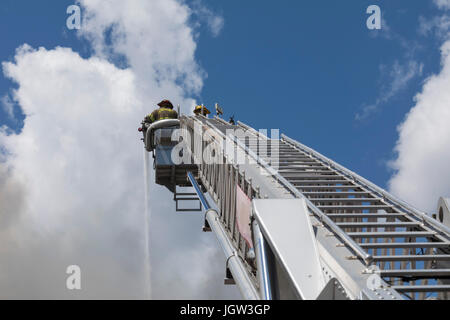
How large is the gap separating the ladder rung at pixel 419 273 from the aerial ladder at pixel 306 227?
12 millimetres

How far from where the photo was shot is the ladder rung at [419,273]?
6.00 metres

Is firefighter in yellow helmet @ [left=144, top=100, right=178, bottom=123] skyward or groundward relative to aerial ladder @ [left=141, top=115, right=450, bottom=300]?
skyward

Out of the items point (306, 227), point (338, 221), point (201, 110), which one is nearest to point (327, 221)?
point (306, 227)

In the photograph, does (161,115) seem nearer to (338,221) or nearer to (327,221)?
(338,221)

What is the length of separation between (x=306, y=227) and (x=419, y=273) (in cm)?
145

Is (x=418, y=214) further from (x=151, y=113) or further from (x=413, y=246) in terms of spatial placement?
(x=151, y=113)

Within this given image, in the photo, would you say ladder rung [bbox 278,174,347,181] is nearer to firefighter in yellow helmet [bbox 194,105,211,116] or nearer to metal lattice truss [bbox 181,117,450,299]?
metal lattice truss [bbox 181,117,450,299]

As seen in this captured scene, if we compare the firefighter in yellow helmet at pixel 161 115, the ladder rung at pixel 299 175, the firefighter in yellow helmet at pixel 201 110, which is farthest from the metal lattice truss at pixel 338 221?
the firefighter in yellow helmet at pixel 201 110

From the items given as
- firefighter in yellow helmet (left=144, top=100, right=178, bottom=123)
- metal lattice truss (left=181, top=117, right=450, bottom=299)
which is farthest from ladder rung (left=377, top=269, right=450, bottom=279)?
firefighter in yellow helmet (left=144, top=100, right=178, bottom=123)

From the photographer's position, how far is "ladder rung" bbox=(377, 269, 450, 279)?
6004 millimetres

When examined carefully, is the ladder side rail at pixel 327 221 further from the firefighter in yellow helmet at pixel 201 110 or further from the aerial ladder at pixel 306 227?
the firefighter in yellow helmet at pixel 201 110

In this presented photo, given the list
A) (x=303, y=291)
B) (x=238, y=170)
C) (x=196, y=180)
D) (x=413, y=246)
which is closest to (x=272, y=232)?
(x=303, y=291)

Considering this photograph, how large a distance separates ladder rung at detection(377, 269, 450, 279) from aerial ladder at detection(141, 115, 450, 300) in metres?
0.01

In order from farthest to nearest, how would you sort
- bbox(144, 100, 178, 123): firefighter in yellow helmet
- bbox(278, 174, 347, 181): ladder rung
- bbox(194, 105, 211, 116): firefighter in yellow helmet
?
1. bbox(194, 105, 211, 116): firefighter in yellow helmet
2. bbox(144, 100, 178, 123): firefighter in yellow helmet
3. bbox(278, 174, 347, 181): ladder rung
